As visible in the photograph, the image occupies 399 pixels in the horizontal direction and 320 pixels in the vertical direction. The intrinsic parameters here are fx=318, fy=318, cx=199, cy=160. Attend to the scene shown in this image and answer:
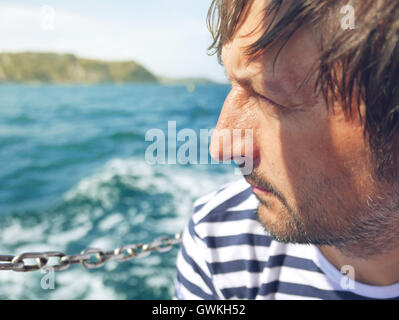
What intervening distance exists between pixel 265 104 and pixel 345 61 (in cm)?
25

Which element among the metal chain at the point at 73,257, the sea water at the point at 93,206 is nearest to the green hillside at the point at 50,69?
the sea water at the point at 93,206

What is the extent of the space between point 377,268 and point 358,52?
0.82 metres

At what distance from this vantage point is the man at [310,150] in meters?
0.85

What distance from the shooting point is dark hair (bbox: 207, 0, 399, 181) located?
2.66 ft

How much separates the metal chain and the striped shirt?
8.8 inches

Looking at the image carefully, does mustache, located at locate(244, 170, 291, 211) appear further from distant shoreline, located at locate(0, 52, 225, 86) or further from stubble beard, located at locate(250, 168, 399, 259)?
distant shoreline, located at locate(0, 52, 225, 86)

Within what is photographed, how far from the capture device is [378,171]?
102 centimetres

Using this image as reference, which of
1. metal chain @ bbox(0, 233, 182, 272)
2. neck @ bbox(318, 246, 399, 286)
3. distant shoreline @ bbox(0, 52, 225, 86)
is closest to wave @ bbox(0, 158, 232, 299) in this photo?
metal chain @ bbox(0, 233, 182, 272)

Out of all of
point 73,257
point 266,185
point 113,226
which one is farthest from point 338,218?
point 113,226

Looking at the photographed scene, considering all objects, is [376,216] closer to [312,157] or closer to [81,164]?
[312,157]

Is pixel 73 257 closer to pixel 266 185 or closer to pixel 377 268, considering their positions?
pixel 266 185

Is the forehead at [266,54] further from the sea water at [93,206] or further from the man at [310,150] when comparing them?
the sea water at [93,206]

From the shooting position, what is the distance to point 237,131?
3.56 ft
